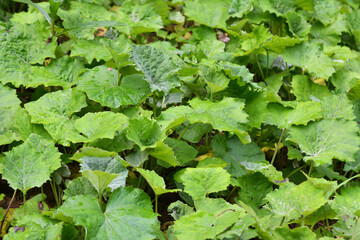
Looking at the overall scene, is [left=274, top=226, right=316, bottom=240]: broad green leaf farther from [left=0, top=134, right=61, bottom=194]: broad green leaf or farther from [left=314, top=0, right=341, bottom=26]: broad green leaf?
[left=314, top=0, right=341, bottom=26]: broad green leaf

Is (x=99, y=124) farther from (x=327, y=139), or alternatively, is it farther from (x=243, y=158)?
(x=327, y=139)

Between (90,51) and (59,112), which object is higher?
(90,51)

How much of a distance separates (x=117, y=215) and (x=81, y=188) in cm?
24

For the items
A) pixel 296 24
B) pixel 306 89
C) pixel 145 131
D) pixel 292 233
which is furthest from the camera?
pixel 296 24

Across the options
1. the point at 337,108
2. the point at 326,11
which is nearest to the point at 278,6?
the point at 326,11

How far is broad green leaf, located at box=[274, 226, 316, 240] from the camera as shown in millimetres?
1431

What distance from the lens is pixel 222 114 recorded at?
1867 mm

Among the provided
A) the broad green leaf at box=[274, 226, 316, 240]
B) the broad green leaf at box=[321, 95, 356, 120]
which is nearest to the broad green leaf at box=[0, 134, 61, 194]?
the broad green leaf at box=[274, 226, 316, 240]

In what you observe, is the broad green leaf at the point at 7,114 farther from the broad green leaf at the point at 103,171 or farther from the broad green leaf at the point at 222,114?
the broad green leaf at the point at 222,114

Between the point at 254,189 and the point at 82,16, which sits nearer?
the point at 254,189

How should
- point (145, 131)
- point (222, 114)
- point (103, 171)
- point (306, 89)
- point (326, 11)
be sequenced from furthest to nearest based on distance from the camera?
1. point (326, 11)
2. point (306, 89)
3. point (222, 114)
4. point (145, 131)
5. point (103, 171)

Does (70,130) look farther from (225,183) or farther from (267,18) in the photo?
(267,18)

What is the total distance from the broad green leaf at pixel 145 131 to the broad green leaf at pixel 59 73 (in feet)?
1.79

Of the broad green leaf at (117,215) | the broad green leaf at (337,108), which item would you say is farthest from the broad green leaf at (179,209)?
the broad green leaf at (337,108)
